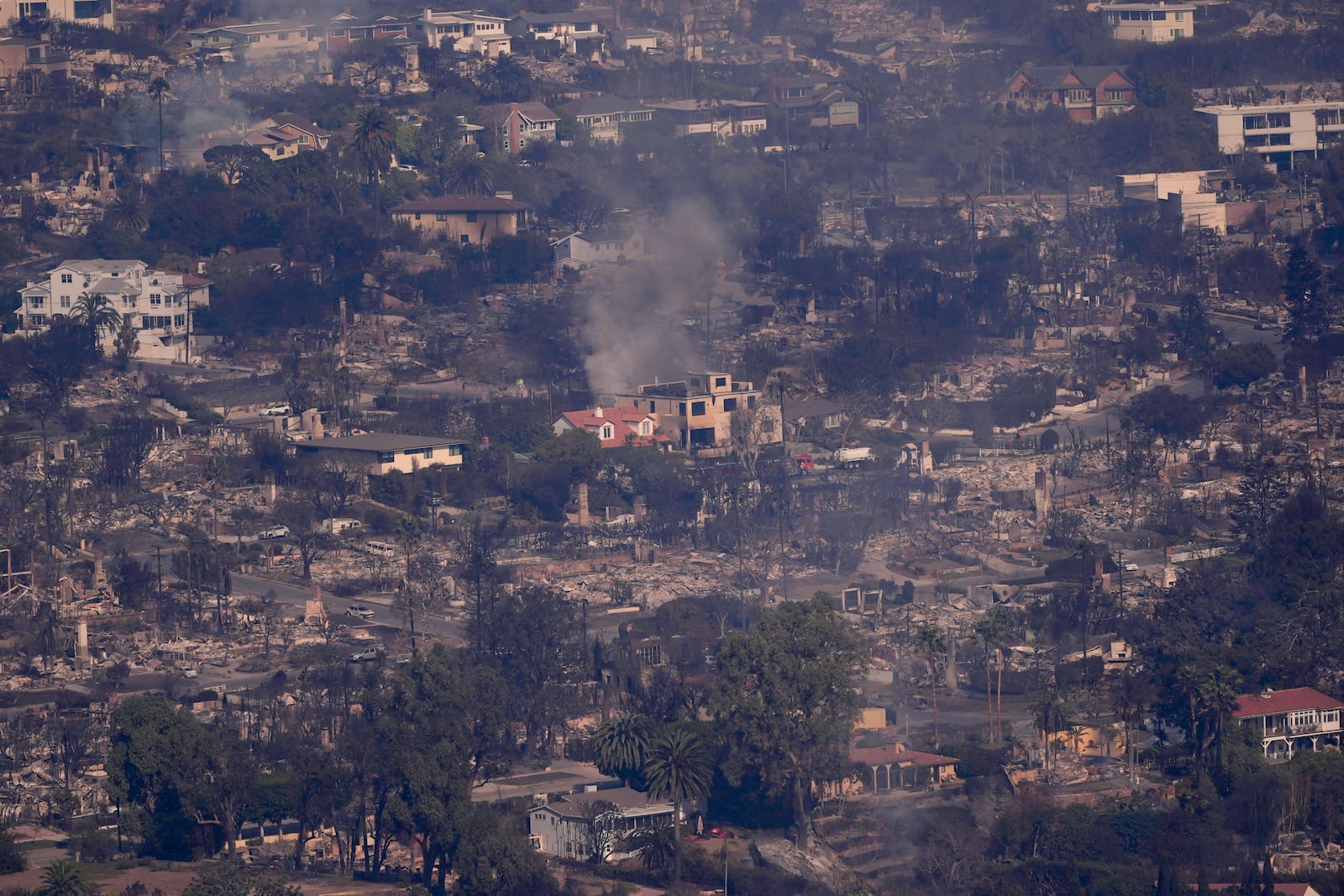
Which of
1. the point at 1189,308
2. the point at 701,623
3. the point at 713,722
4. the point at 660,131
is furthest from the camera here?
the point at 660,131

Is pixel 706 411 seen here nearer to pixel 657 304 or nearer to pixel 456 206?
pixel 657 304

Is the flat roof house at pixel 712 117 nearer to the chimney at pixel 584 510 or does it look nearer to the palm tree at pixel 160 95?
the palm tree at pixel 160 95

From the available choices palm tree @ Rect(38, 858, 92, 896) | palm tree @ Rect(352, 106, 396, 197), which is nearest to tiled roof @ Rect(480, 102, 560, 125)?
palm tree @ Rect(352, 106, 396, 197)

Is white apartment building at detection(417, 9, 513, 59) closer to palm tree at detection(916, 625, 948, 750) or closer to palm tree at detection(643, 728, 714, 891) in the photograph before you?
palm tree at detection(916, 625, 948, 750)

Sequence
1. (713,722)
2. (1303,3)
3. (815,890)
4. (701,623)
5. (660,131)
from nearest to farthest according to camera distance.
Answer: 1. (815,890)
2. (713,722)
3. (701,623)
4. (660,131)
5. (1303,3)

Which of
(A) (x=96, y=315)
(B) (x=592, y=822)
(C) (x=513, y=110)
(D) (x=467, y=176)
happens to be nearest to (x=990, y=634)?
(B) (x=592, y=822)

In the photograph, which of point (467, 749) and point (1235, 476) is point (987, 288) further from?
point (467, 749)

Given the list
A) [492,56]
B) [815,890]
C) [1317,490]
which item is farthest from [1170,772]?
[492,56]
